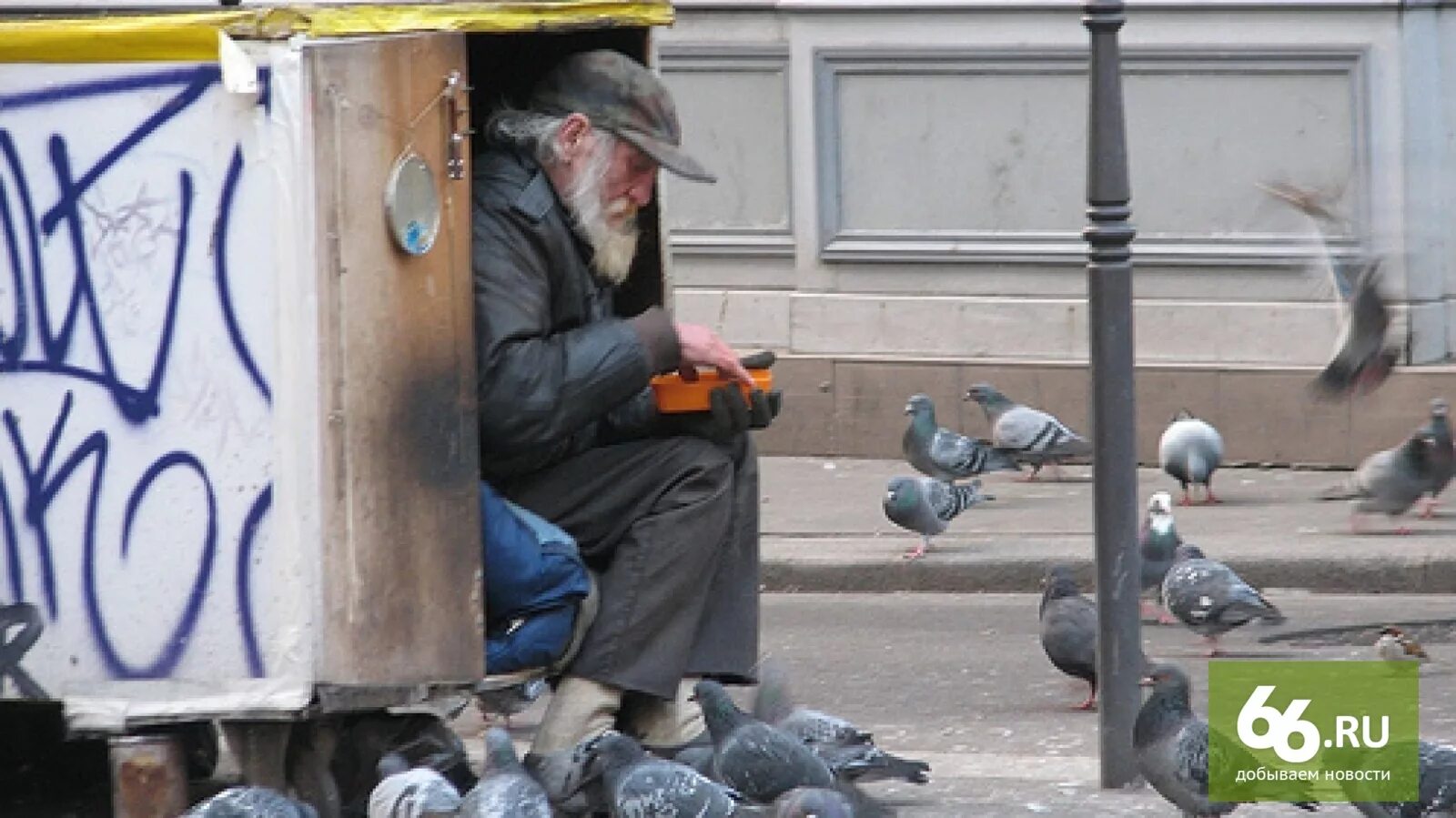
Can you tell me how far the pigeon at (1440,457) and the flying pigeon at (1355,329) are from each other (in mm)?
510

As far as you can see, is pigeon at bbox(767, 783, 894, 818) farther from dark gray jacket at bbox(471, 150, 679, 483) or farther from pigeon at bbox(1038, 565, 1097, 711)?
pigeon at bbox(1038, 565, 1097, 711)

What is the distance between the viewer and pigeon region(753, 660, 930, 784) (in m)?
6.29

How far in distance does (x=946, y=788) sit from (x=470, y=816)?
1562mm

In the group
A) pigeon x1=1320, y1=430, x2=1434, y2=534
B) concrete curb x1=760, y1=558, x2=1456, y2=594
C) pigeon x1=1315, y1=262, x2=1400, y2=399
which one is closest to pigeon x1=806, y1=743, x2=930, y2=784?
concrete curb x1=760, y1=558, x2=1456, y2=594

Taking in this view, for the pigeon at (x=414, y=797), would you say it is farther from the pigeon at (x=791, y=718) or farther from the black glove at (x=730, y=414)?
the black glove at (x=730, y=414)

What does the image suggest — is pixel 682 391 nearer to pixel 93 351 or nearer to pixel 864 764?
pixel 864 764

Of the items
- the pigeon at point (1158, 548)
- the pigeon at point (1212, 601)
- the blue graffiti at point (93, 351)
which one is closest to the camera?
the blue graffiti at point (93, 351)

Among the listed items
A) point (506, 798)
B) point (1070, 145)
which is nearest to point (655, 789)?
point (506, 798)

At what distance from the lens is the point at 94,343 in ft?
19.0

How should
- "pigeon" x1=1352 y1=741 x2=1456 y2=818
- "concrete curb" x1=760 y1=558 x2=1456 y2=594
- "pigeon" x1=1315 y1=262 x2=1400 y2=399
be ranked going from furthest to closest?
"pigeon" x1=1315 y1=262 x2=1400 y2=399
"concrete curb" x1=760 y1=558 x2=1456 y2=594
"pigeon" x1=1352 y1=741 x2=1456 y2=818

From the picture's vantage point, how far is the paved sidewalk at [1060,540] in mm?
10180

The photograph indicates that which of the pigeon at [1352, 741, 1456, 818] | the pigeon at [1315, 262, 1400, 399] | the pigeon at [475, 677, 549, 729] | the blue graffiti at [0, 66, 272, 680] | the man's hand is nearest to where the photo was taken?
the blue graffiti at [0, 66, 272, 680]

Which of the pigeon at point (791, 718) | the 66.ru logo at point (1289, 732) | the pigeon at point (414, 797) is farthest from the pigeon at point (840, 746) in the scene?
the pigeon at point (414, 797)

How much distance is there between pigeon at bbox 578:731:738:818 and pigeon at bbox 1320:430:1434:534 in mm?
5389
